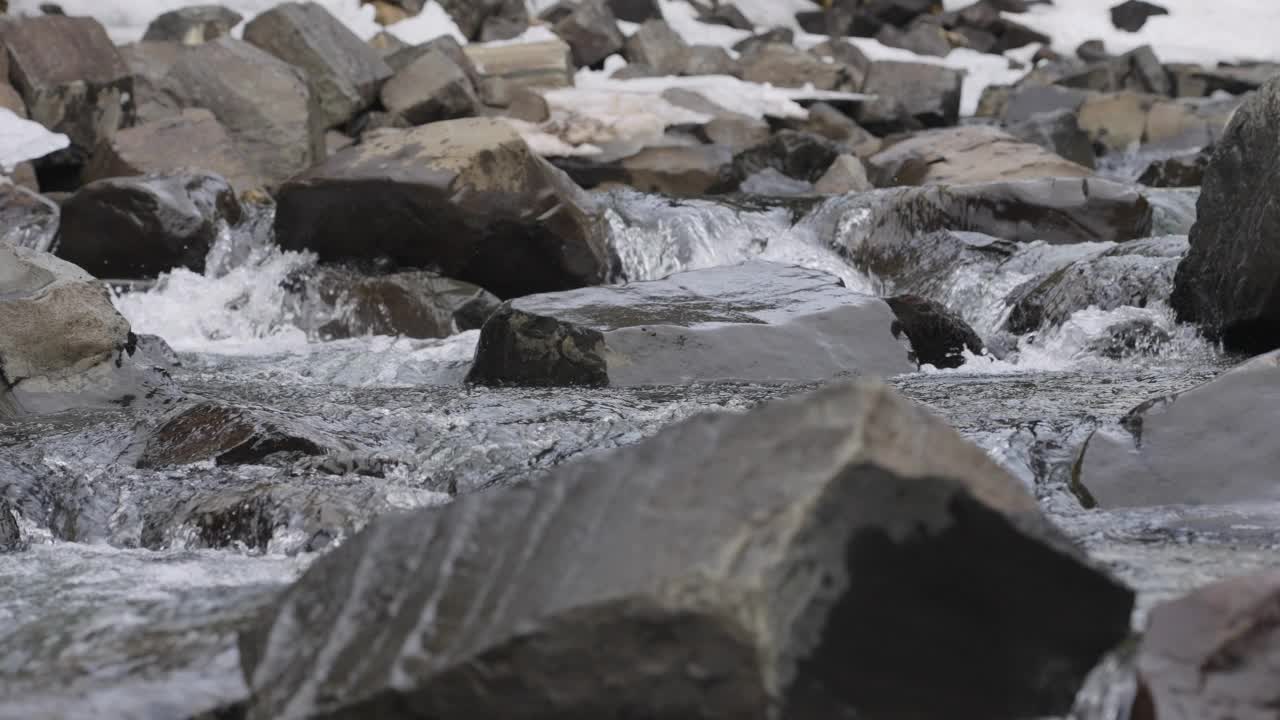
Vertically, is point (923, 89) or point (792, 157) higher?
point (792, 157)

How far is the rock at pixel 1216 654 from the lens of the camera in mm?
2051

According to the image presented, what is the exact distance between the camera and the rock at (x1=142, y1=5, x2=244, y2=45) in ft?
54.5

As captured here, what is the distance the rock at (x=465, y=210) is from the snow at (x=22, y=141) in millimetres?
3462

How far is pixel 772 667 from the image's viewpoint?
1866 mm

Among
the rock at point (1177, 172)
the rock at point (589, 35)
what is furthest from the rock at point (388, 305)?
the rock at point (589, 35)

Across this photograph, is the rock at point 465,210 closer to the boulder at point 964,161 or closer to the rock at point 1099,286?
the rock at point 1099,286

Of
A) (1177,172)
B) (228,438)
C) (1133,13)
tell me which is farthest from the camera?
(1133,13)

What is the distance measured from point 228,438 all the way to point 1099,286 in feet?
15.8

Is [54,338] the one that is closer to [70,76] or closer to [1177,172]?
[70,76]

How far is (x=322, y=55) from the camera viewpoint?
1511cm

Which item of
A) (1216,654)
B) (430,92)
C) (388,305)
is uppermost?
(1216,654)

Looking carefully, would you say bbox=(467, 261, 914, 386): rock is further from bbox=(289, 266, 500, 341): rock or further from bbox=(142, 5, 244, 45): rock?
bbox=(142, 5, 244, 45): rock

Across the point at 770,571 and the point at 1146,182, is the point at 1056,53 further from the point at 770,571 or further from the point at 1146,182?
the point at 770,571

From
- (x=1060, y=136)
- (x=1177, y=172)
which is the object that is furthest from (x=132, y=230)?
(x=1060, y=136)
